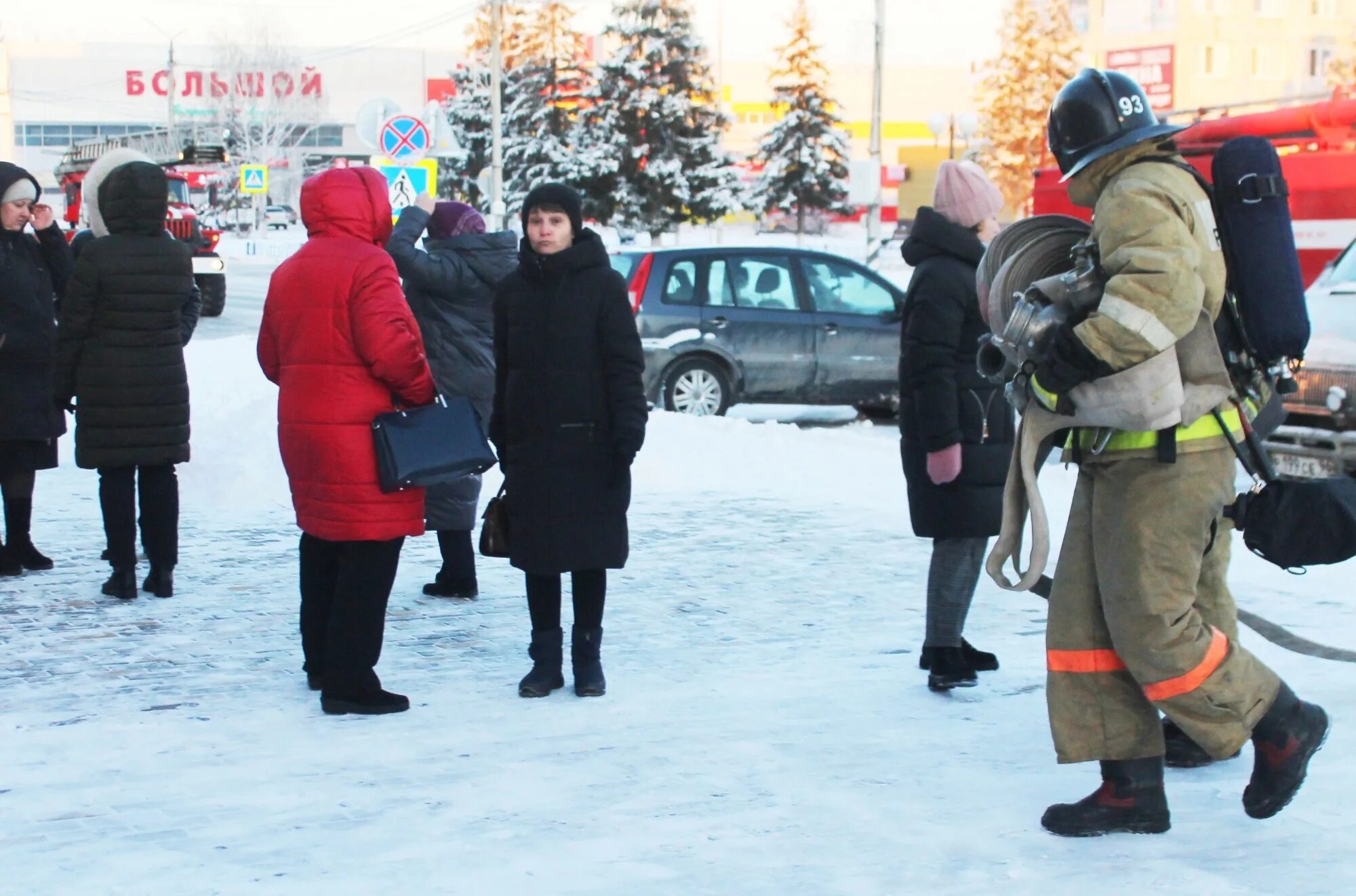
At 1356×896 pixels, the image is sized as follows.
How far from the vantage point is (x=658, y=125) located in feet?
152

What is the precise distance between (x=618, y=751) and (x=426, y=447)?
3.76 ft

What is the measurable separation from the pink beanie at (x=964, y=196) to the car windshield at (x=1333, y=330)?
431 centimetres

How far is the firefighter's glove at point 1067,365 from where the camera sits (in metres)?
3.75

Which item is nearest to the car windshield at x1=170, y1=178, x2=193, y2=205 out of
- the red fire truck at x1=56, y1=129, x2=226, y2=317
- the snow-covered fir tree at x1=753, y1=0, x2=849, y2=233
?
the red fire truck at x1=56, y1=129, x2=226, y2=317

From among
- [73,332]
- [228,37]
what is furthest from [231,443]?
[228,37]

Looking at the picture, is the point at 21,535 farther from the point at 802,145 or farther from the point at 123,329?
the point at 802,145

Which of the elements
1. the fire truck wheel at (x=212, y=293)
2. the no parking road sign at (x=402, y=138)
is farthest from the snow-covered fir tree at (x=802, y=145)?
the no parking road sign at (x=402, y=138)

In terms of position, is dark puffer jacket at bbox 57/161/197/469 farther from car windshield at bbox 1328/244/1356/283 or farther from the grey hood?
car windshield at bbox 1328/244/1356/283

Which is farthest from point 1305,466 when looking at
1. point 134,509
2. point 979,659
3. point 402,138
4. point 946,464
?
point 402,138

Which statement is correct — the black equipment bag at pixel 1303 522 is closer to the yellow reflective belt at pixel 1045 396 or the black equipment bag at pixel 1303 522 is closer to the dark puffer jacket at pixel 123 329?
the yellow reflective belt at pixel 1045 396

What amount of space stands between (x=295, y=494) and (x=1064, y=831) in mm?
2630

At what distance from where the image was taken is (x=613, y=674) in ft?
18.8

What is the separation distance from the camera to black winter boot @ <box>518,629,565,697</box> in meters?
5.44

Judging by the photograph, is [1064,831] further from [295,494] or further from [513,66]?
[513,66]
